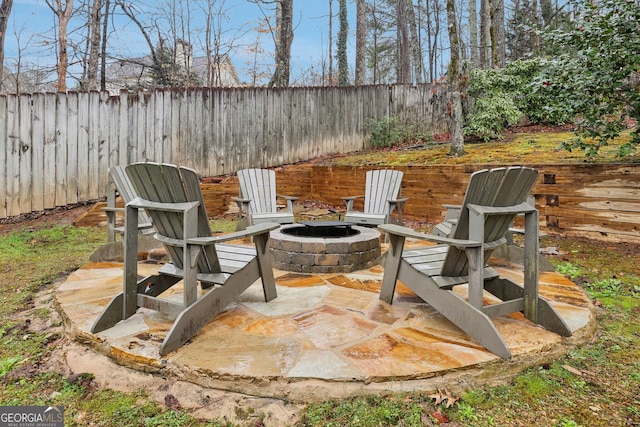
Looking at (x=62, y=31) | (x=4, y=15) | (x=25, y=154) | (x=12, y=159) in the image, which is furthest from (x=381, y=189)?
(x=62, y=31)

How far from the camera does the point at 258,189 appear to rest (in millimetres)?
5047

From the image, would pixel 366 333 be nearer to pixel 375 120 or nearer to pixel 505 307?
pixel 505 307

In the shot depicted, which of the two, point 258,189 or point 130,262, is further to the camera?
point 258,189

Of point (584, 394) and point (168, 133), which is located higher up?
point (168, 133)

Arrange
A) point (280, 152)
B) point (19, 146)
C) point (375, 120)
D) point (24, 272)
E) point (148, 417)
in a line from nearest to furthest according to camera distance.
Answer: point (148, 417) → point (24, 272) → point (19, 146) → point (280, 152) → point (375, 120)

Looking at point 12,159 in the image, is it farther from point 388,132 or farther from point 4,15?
point 388,132

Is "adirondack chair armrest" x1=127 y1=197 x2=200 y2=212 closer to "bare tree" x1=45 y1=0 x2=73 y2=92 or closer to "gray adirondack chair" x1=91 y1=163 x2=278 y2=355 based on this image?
"gray adirondack chair" x1=91 y1=163 x2=278 y2=355

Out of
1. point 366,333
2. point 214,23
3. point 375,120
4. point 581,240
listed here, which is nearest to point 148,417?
point 366,333

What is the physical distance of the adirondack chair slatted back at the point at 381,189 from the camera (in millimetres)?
4992

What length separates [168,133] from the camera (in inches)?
258

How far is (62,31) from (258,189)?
655cm

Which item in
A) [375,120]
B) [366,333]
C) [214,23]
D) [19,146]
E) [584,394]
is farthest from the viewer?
[214,23]

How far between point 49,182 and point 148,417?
5308 mm

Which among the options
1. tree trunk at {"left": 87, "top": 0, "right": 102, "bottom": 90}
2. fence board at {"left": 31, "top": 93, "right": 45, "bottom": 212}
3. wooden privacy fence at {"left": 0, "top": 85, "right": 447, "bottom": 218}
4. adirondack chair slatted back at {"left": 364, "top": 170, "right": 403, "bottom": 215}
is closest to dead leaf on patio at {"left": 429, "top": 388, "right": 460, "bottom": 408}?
adirondack chair slatted back at {"left": 364, "top": 170, "right": 403, "bottom": 215}
